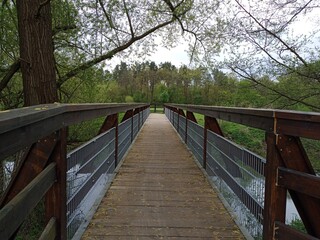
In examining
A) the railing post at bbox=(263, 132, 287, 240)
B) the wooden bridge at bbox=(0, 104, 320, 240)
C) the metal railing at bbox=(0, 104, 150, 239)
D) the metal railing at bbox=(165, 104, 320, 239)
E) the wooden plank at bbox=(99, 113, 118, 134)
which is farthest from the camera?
the wooden plank at bbox=(99, 113, 118, 134)

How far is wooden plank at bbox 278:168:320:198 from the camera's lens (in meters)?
1.52

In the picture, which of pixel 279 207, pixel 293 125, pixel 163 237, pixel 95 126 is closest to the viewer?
pixel 293 125

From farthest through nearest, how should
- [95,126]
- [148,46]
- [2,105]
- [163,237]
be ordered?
[95,126], [148,46], [2,105], [163,237]

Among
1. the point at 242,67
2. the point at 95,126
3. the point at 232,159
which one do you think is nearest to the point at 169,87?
Result: the point at 95,126

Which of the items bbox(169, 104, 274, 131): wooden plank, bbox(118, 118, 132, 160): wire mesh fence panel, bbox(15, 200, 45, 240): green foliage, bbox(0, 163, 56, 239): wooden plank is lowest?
bbox(15, 200, 45, 240): green foliage

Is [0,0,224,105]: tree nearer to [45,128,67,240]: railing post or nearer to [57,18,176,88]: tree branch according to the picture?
[57,18,176,88]: tree branch

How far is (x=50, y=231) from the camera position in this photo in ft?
5.82

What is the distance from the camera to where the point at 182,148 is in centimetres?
763

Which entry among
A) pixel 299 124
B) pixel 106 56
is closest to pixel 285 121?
pixel 299 124

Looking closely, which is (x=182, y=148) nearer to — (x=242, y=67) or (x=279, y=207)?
(x=242, y=67)

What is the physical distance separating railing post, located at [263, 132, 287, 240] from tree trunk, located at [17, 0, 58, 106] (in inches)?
159

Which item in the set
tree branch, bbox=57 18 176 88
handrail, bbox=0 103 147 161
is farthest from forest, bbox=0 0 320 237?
handrail, bbox=0 103 147 161

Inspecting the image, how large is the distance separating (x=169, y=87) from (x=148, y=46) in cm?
4318

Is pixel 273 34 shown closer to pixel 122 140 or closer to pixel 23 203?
pixel 122 140
